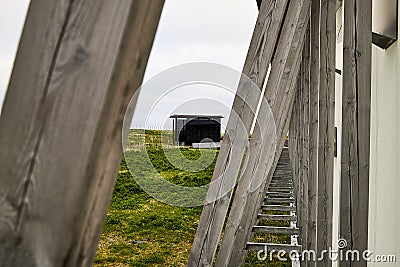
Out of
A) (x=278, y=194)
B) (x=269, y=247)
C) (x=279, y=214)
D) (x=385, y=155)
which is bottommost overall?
(x=279, y=214)

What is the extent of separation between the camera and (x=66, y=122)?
572mm

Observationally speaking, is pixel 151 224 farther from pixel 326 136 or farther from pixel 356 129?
pixel 356 129

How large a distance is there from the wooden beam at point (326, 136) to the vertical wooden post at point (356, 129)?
30.3 inches

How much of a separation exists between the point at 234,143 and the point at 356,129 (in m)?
0.76

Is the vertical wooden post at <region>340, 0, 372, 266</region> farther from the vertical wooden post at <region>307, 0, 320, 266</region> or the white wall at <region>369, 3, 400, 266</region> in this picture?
the vertical wooden post at <region>307, 0, 320, 266</region>

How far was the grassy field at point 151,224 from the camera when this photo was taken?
7.12 m

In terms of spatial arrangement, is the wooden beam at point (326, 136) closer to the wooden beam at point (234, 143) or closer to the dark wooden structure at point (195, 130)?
the wooden beam at point (234, 143)

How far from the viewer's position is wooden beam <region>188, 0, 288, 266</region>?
2.21m

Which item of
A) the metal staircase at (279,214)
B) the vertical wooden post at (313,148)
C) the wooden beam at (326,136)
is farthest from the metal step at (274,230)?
the wooden beam at (326,136)

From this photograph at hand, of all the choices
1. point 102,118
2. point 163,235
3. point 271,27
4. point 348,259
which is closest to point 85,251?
point 102,118

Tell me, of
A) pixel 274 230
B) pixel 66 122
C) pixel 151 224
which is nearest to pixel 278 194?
pixel 274 230

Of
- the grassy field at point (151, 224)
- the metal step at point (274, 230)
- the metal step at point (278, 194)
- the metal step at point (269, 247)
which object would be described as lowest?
the grassy field at point (151, 224)

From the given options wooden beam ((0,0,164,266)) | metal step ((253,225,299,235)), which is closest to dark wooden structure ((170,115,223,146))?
metal step ((253,225,299,235))

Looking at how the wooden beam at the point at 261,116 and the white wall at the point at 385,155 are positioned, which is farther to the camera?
the wooden beam at the point at 261,116
